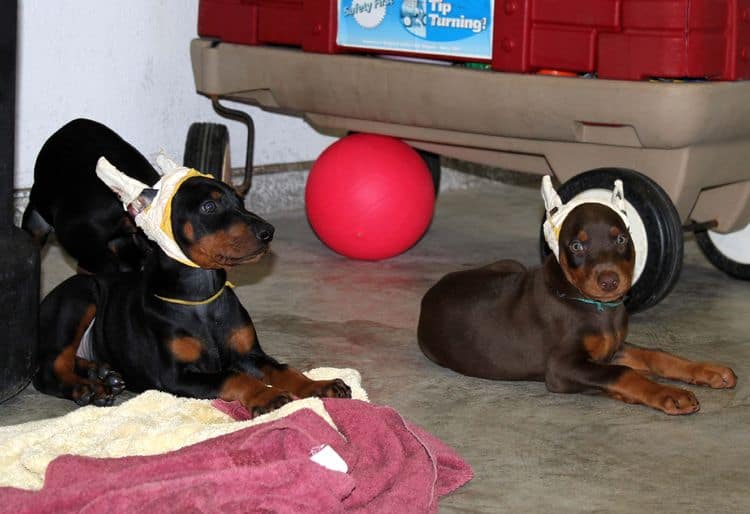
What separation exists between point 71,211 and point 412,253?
1.77m

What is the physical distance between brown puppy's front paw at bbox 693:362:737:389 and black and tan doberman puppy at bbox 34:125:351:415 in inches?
43.6

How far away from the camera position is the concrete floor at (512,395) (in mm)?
3013

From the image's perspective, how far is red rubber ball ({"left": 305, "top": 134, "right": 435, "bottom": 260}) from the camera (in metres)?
5.16

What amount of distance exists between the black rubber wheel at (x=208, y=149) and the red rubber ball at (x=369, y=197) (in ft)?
1.73

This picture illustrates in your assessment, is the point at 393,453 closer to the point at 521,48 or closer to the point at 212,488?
the point at 212,488

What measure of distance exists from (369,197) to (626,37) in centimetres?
139

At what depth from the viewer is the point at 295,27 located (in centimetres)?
532

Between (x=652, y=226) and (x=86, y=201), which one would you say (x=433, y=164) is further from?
(x=86, y=201)

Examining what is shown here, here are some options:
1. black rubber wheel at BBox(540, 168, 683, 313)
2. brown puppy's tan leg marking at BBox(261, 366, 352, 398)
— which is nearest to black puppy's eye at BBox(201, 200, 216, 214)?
brown puppy's tan leg marking at BBox(261, 366, 352, 398)

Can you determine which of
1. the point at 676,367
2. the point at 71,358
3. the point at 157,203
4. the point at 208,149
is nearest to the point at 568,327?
the point at 676,367

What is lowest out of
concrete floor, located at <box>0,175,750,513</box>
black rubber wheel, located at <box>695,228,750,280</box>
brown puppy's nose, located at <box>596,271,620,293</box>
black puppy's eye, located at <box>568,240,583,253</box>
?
concrete floor, located at <box>0,175,750,513</box>

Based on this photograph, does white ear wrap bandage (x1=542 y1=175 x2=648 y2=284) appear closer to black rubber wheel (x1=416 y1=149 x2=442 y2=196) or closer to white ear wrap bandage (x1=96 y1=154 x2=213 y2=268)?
white ear wrap bandage (x1=96 y1=154 x2=213 y2=268)

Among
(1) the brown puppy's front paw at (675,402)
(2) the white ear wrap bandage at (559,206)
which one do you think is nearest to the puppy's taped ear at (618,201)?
(2) the white ear wrap bandage at (559,206)

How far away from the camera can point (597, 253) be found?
11.7ft
